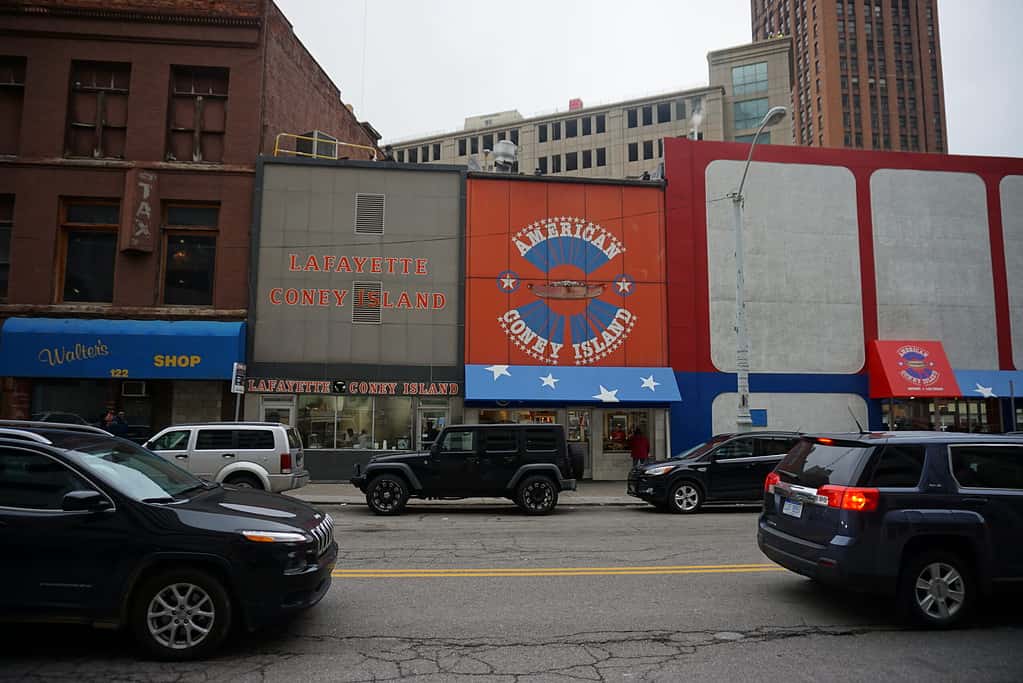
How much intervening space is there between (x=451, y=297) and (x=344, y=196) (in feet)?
15.0

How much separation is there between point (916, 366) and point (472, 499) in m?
15.4

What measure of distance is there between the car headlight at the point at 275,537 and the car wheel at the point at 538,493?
8.46m

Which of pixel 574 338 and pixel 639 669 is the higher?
pixel 574 338

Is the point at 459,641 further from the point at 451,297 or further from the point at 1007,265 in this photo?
the point at 1007,265

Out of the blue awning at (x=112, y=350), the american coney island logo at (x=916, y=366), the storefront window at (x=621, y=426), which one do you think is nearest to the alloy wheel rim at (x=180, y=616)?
the blue awning at (x=112, y=350)

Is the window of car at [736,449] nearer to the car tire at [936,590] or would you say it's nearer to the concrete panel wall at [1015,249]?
the car tire at [936,590]

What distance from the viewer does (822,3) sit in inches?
3492

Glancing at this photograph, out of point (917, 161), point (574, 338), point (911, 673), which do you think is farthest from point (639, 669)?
point (917, 161)

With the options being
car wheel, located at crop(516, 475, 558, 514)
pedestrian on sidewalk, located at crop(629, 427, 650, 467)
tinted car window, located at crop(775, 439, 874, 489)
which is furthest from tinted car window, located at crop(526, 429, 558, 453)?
tinted car window, located at crop(775, 439, 874, 489)

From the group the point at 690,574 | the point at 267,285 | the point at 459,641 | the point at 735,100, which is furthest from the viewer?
the point at 735,100

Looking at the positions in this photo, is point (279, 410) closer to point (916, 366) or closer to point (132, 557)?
point (132, 557)

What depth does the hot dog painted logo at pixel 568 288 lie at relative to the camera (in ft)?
68.4

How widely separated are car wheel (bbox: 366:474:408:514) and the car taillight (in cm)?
904

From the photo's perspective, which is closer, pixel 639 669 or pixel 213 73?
pixel 639 669
